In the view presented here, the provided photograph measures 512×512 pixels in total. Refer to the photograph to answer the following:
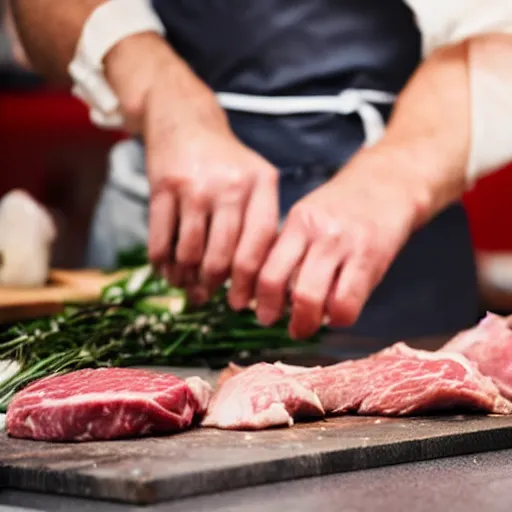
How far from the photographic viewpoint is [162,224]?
2.25m

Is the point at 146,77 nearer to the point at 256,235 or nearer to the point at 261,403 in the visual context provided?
the point at 256,235

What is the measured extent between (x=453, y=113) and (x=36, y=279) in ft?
3.95

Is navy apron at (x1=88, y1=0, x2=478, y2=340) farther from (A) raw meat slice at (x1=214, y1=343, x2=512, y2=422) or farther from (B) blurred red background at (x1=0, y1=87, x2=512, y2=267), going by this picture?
(B) blurred red background at (x1=0, y1=87, x2=512, y2=267)

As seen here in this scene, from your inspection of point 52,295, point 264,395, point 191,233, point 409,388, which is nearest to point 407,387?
point 409,388

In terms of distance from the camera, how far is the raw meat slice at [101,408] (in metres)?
1.53

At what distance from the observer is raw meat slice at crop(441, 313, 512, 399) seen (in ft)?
5.96

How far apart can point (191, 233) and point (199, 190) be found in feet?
0.28

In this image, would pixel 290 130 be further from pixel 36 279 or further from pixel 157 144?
pixel 36 279

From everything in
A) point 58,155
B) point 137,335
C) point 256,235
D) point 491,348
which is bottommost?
point 58,155

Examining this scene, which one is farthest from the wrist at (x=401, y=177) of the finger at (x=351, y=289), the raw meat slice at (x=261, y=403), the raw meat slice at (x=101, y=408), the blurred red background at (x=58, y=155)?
the blurred red background at (x=58, y=155)

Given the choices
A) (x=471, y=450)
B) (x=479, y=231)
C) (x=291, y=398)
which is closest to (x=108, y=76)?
(x=291, y=398)

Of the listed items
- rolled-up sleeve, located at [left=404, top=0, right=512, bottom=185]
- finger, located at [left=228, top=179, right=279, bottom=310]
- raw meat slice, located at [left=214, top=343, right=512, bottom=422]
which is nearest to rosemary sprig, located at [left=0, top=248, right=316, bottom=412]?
finger, located at [left=228, top=179, right=279, bottom=310]

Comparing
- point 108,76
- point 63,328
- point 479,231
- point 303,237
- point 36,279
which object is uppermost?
point 108,76

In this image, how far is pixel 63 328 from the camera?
7.01 ft
